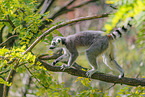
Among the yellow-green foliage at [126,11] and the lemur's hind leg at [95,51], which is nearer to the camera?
the yellow-green foliage at [126,11]

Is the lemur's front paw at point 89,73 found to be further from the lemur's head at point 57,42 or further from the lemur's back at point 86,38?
the lemur's head at point 57,42

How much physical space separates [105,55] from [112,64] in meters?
0.25

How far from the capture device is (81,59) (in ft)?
30.3

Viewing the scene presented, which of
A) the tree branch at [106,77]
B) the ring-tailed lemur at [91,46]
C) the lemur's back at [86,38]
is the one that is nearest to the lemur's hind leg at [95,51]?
the ring-tailed lemur at [91,46]

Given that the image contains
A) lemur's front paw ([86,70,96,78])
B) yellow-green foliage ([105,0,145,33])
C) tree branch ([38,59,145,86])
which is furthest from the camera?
lemur's front paw ([86,70,96,78])

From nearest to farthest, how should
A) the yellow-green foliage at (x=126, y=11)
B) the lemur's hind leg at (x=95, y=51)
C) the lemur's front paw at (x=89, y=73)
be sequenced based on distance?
the yellow-green foliage at (x=126, y=11) → the lemur's front paw at (x=89, y=73) → the lemur's hind leg at (x=95, y=51)

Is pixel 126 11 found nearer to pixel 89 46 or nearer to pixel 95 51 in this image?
pixel 95 51

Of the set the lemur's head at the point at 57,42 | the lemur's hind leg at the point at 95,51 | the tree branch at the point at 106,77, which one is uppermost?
the lemur's head at the point at 57,42

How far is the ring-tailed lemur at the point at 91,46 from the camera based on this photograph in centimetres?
379

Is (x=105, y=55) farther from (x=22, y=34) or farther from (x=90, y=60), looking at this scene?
(x=22, y=34)

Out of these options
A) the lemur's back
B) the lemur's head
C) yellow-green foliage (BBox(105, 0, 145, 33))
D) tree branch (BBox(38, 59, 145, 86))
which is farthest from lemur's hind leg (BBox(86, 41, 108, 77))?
yellow-green foliage (BBox(105, 0, 145, 33))

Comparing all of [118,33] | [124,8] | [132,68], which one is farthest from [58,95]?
[132,68]

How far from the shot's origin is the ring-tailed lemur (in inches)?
149

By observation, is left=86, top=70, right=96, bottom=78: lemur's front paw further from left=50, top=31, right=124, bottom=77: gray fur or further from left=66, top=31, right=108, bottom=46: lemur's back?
left=66, top=31, right=108, bottom=46: lemur's back
